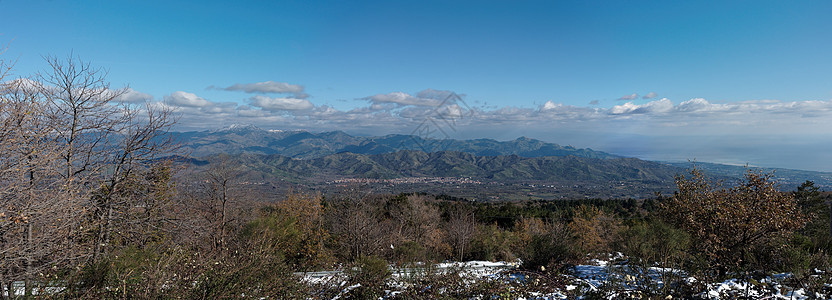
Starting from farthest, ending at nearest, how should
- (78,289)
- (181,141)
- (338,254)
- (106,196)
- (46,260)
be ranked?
1. (338,254)
2. (181,141)
3. (106,196)
4. (46,260)
5. (78,289)

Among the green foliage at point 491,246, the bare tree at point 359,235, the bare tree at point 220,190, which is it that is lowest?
the green foliage at point 491,246

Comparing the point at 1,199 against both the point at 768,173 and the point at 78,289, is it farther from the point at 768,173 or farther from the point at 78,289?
the point at 768,173

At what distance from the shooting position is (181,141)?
10906 millimetres

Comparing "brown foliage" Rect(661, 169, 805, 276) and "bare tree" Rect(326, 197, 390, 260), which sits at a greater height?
"brown foliage" Rect(661, 169, 805, 276)

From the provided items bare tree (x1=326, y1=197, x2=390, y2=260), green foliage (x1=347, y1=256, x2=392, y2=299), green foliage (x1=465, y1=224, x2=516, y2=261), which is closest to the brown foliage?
green foliage (x1=347, y1=256, x2=392, y2=299)

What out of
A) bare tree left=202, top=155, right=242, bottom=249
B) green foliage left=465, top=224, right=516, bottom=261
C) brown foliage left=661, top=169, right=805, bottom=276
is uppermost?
brown foliage left=661, top=169, right=805, bottom=276

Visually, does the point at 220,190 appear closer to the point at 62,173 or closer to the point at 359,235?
the point at 359,235

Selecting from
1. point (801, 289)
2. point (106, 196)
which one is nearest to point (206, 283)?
point (106, 196)

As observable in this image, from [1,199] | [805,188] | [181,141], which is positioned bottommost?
[805,188]

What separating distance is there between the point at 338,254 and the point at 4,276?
50.4 ft

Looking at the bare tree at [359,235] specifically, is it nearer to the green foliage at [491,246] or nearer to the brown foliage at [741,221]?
the green foliage at [491,246]

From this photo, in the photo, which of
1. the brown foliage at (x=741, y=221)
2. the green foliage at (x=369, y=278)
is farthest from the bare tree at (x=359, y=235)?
the brown foliage at (x=741, y=221)

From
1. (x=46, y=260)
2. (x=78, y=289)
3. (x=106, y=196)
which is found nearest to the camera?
(x=78, y=289)

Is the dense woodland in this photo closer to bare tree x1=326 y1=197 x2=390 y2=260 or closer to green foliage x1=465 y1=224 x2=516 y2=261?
bare tree x1=326 y1=197 x2=390 y2=260
